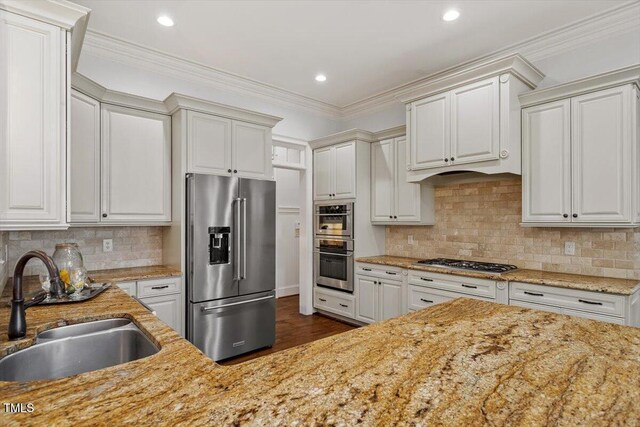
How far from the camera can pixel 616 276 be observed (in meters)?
2.79

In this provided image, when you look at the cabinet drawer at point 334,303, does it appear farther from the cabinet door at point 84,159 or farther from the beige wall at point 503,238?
the cabinet door at point 84,159

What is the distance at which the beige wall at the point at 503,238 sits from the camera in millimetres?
2822

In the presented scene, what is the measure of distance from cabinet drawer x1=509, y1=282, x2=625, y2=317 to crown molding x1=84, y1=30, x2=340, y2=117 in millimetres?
3343

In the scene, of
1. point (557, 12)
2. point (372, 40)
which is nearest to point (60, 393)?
point (372, 40)

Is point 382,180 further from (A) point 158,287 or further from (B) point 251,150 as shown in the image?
(A) point 158,287

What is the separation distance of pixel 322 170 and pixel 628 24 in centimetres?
321

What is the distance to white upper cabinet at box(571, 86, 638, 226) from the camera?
2.53 metres

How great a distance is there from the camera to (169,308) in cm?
305

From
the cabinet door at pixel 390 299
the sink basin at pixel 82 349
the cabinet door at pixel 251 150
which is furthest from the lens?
the cabinet door at pixel 390 299

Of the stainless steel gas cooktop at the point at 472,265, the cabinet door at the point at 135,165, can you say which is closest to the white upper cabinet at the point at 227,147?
the cabinet door at the point at 135,165

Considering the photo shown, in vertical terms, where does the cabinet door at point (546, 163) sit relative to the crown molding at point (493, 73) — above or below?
below

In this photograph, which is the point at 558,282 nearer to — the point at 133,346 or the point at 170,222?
the point at 133,346

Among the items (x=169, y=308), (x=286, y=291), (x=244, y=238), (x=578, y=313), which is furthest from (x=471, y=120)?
(x=286, y=291)

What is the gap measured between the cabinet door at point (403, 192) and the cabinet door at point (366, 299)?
83cm
